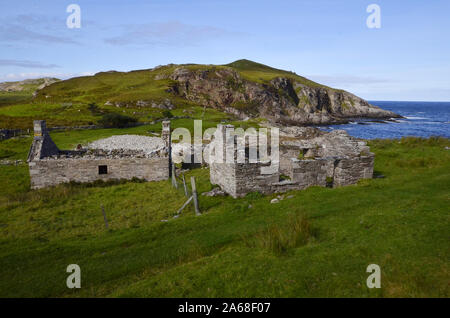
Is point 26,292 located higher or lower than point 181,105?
lower

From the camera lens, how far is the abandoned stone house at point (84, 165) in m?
21.6

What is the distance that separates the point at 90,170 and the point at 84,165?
63 centimetres

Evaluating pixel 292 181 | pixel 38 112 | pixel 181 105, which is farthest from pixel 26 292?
pixel 181 105

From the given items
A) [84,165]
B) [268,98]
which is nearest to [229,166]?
[84,165]

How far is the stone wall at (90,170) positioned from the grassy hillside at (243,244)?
4.47 metres

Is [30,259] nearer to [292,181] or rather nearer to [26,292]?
[26,292]

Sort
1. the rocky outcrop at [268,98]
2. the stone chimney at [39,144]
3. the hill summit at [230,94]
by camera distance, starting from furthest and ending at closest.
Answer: the rocky outcrop at [268,98], the hill summit at [230,94], the stone chimney at [39,144]

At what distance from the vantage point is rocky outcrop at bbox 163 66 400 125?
120188 millimetres

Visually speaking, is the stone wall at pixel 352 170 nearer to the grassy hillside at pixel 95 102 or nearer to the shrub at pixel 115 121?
the shrub at pixel 115 121

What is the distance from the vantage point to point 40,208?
16.8 metres

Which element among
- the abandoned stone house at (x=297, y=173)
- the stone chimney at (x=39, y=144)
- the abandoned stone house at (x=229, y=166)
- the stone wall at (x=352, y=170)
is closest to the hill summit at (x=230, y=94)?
the stone chimney at (x=39, y=144)

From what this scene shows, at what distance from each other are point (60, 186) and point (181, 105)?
267 feet

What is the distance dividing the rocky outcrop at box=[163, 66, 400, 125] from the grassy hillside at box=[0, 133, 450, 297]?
98594mm
